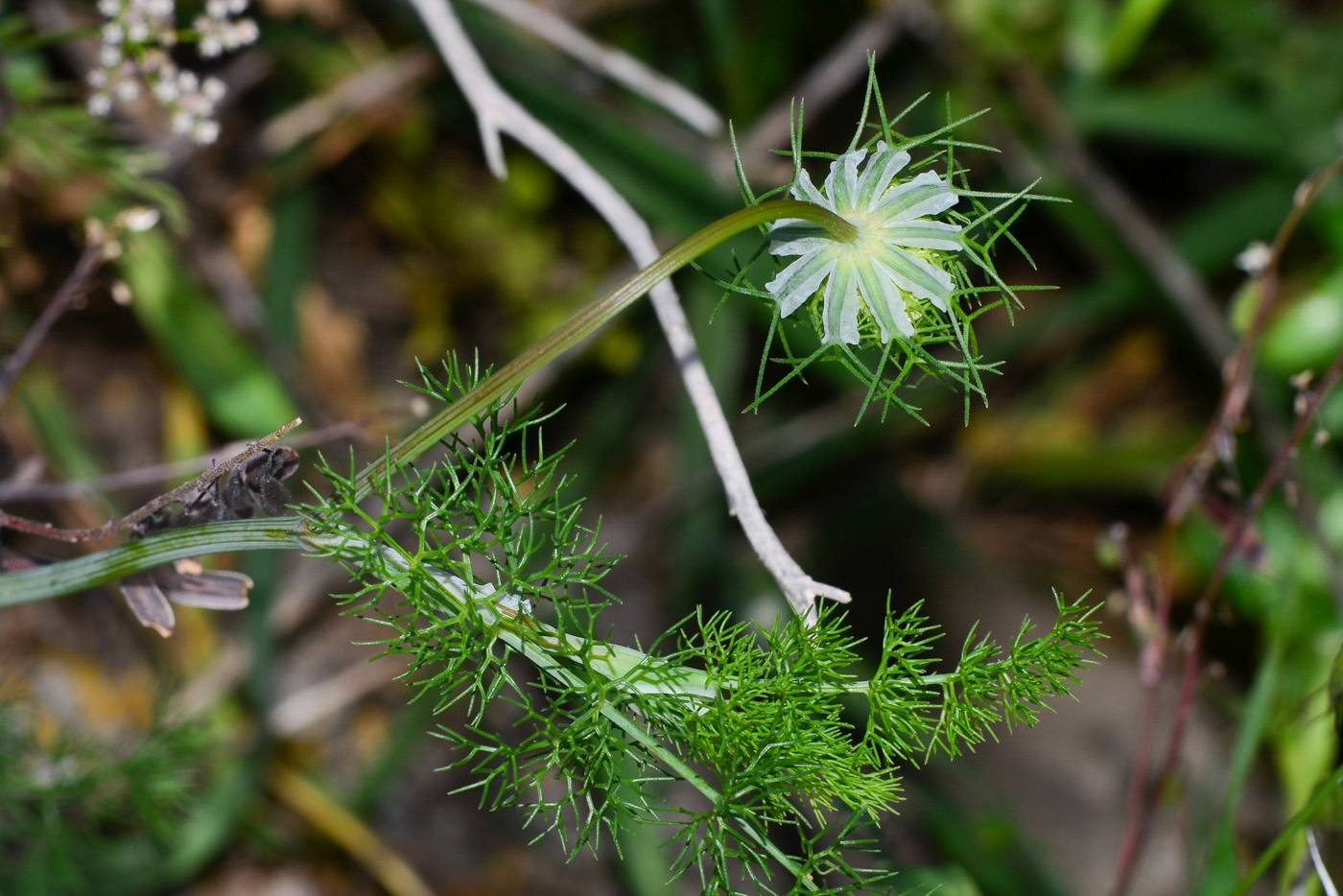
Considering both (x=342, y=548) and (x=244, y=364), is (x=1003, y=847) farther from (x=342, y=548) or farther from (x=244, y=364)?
(x=244, y=364)

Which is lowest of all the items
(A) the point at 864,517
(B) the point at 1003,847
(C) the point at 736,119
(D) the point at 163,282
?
(B) the point at 1003,847

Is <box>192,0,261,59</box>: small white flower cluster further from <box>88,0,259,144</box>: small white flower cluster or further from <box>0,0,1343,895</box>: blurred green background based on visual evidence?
<box>0,0,1343,895</box>: blurred green background

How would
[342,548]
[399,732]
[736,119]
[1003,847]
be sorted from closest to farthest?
[342,548], [1003,847], [399,732], [736,119]

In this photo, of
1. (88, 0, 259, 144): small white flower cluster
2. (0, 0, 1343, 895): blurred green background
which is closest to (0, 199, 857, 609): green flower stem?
(88, 0, 259, 144): small white flower cluster

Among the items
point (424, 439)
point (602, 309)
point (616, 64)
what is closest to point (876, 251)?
point (602, 309)

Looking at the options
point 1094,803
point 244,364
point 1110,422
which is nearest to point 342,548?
point 244,364

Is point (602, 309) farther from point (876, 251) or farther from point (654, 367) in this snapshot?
point (654, 367)

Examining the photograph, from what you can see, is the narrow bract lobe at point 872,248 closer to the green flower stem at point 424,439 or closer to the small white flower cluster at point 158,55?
the green flower stem at point 424,439

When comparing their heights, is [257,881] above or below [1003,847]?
below

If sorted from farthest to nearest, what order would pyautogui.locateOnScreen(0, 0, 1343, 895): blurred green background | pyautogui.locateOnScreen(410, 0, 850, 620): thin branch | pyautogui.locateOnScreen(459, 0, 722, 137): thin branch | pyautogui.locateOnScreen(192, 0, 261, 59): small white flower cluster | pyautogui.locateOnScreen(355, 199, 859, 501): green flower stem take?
pyautogui.locateOnScreen(0, 0, 1343, 895): blurred green background, pyautogui.locateOnScreen(459, 0, 722, 137): thin branch, pyautogui.locateOnScreen(192, 0, 261, 59): small white flower cluster, pyautogui.locateOnScreen(410, 0, 850, 620): thin branch, pyautogui.locateOnScreen(355, 199, 859, 501): green flower stem
